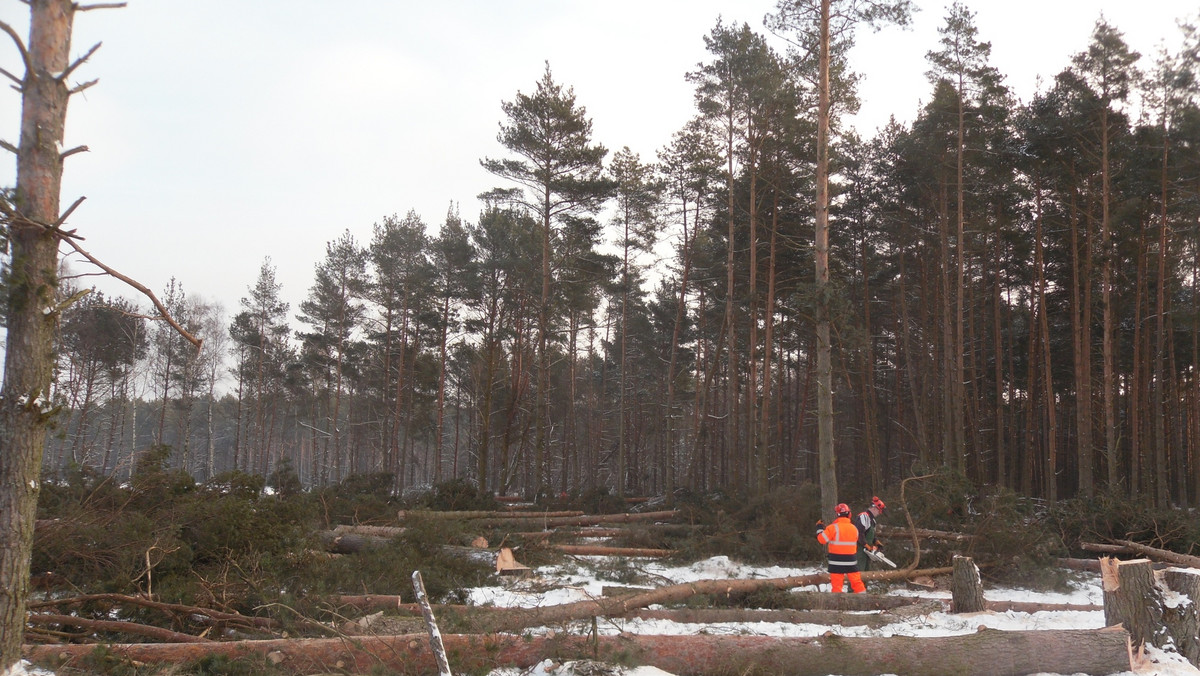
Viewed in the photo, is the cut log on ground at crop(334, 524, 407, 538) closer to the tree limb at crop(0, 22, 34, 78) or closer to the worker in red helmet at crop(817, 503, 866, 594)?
the worker in red helmet at crop(817, 503, 866, 594)

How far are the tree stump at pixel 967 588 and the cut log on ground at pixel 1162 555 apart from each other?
5.38 m

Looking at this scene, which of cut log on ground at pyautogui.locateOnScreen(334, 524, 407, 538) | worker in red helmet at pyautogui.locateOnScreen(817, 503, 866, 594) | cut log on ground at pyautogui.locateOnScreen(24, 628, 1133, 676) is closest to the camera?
cut log on ground at pyautogui.locateOnScreen(24, 628, 1133, 676)

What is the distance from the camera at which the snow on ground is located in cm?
565

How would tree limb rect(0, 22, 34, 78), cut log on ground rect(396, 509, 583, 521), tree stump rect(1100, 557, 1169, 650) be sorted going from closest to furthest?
tree limb rect(0, 22, 34, 78) → tree stump rect(1100, 557, 1169, 650) → cut log on ground rect(396, 509, 583, 521)

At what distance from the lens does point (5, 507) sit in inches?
166

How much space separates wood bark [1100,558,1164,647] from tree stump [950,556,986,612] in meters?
1.81

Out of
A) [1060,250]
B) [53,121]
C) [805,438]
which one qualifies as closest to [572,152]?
[1060,250]

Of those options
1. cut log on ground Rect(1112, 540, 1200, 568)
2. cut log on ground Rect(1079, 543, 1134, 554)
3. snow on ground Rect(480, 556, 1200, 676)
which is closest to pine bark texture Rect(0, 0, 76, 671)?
snow on ground Rect(480, 556, 1200, 676)

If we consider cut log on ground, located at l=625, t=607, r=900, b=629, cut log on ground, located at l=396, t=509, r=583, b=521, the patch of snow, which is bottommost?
cut log on ground, located at l=396, t=509, r=583, b=521

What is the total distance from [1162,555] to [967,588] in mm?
5963

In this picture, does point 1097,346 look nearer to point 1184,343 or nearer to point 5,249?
point 1184,343

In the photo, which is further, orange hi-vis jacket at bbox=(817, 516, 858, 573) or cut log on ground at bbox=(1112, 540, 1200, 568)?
cut log on ground at bbox=(1112, 540, 1200, 568)

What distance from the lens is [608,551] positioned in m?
13.1

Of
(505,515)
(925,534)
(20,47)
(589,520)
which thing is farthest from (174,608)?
(589,520)
